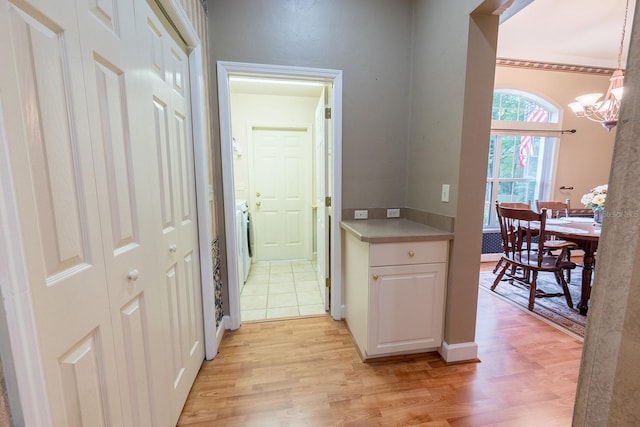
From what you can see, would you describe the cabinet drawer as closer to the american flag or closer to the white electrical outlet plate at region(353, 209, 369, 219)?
the white electrical outlet plate at region(353, 209, 369, 219)

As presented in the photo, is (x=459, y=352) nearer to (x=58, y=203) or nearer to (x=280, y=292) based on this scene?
(x=280, y=292)

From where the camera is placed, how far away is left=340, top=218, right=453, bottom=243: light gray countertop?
161 centimetres

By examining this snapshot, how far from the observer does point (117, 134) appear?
0.86 m

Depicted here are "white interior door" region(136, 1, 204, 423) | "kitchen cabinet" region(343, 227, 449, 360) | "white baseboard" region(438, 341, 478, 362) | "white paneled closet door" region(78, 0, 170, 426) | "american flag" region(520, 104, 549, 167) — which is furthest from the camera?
"american flag" region(520, 104, 549, 167)

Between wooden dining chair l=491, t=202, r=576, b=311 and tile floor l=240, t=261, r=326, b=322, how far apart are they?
1.99 metres

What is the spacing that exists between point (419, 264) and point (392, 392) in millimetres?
767

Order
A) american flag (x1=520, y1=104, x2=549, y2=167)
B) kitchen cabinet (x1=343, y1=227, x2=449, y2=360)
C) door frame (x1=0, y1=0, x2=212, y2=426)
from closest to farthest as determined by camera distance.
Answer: door frame (x1=0, y1=0, x2=212, y2=426) → kitchen cabinet (x1=343, y1=227, x2=449, y2=360) → american flag (x1=520, y1=104, x2=549, y2=167)

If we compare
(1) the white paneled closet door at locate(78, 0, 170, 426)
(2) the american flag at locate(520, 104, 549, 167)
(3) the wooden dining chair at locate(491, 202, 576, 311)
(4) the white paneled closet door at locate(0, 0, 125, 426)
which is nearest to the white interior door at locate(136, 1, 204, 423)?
(1) the white paneled closet door at locate(78, 0, 170, 426)

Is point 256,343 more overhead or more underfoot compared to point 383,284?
more underfoot

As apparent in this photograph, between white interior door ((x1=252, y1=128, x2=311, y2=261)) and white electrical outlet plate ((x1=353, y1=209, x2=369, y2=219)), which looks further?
white interior door ((x1=252, y1=128, x2=311, y2=261))

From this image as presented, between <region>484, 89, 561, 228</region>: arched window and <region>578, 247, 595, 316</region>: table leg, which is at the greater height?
<region>484, 89, 561, 228</region>: arched window

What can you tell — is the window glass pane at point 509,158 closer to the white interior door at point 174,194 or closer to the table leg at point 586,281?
the table leg at point 586,281

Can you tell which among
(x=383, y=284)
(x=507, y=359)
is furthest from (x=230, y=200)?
(x=507, y=359)

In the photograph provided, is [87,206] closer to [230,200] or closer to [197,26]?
[230,200]
